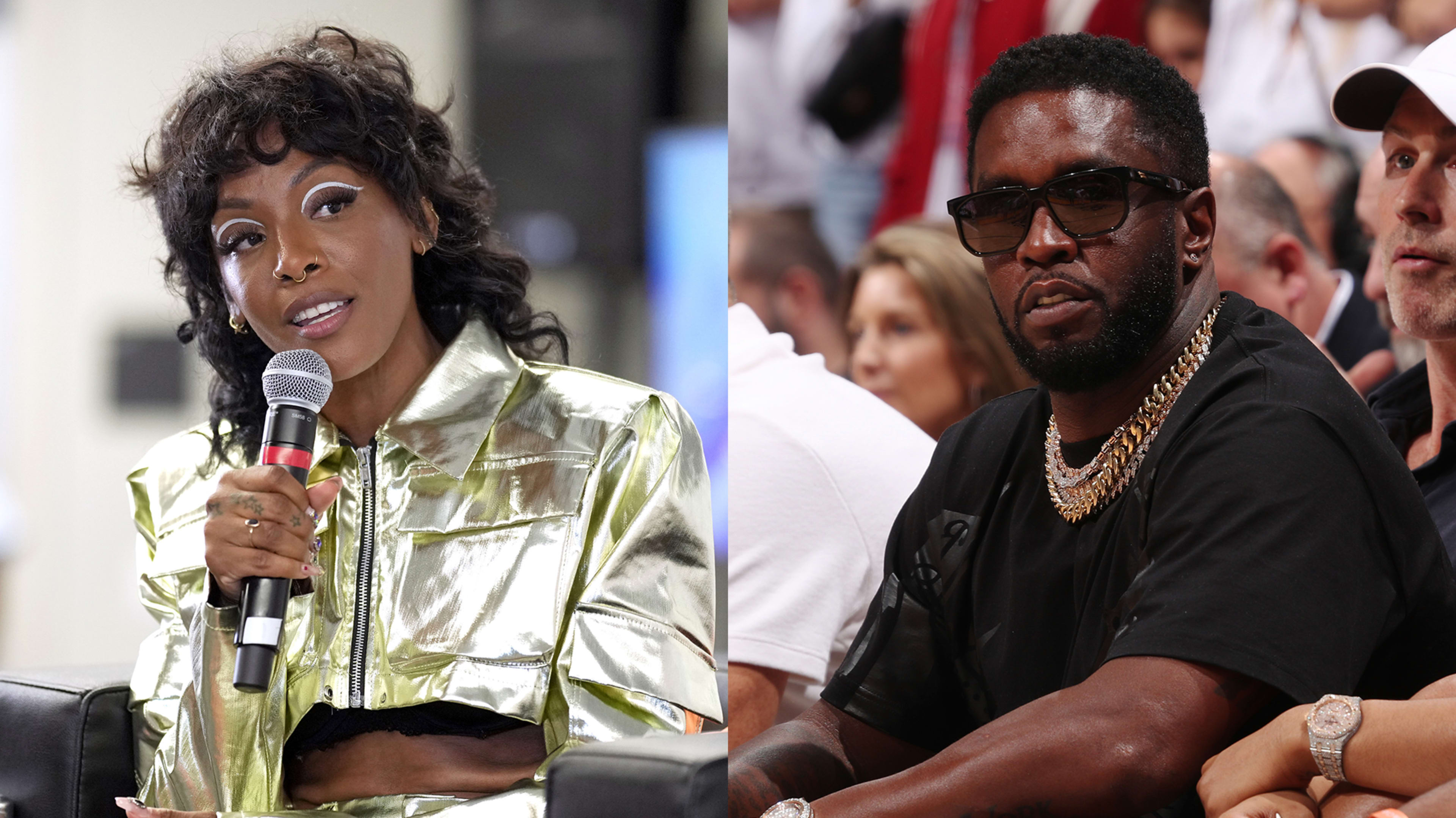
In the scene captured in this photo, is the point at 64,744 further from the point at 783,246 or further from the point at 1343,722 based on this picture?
the point at 1343,722

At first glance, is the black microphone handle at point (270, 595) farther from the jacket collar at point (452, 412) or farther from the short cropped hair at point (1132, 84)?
the short cropped hair at point (1132, 84)

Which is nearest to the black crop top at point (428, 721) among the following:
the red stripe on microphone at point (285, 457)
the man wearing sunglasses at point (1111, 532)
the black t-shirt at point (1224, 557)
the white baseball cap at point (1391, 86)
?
the red stripe on microphone at point (285, 457)

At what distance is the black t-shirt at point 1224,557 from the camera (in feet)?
4.09

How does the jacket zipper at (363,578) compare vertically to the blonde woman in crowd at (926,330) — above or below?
below

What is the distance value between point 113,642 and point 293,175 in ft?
14.9

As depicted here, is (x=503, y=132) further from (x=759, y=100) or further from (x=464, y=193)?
(x=759, y=100)

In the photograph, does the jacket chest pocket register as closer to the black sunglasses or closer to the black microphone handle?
the black microphone handle

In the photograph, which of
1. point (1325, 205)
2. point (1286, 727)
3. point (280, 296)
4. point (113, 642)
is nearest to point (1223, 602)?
point (1286, 727)

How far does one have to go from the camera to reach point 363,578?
2.00 metres

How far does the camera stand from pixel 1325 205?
1.49 metres

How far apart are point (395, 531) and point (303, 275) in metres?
0.39

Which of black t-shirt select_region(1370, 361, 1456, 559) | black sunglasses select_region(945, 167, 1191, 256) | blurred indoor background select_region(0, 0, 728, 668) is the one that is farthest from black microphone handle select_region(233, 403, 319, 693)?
blurred indoor background select_region(0, 0, 728, 668)

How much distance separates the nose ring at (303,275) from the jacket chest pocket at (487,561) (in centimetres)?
32

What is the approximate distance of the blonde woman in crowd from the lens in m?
1.51
